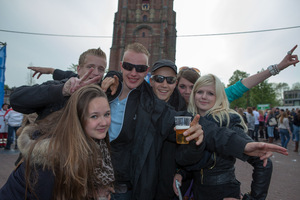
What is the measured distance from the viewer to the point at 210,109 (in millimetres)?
2166

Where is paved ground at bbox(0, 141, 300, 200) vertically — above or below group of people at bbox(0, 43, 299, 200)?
below

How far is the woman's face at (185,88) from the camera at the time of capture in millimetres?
2926

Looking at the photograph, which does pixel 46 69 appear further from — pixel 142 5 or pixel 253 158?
pixel 142 5

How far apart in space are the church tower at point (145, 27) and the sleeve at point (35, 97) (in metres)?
30.6

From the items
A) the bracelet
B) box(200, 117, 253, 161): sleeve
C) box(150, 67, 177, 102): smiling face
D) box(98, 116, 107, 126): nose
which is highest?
the bracelet

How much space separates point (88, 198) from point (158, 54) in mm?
31232

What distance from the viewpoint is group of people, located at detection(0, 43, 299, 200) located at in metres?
1.36

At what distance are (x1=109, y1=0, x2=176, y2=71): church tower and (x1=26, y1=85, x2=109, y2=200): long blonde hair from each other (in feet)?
101

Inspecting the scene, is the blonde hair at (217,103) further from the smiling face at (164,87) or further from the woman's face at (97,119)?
the woman's face at (97,119)

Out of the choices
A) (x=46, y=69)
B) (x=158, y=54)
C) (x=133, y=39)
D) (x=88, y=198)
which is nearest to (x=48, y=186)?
(x=88, y=198)

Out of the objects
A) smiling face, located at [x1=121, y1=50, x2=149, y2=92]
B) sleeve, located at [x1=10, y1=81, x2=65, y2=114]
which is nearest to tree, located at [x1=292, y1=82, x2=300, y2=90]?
smiling face, located at [x1=121, y1=50, x2=149, y2=92]

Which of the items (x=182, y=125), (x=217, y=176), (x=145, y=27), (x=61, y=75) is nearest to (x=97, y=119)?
(x=182, y=125)

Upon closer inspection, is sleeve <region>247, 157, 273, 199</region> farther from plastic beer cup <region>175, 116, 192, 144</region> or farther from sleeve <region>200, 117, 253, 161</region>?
plastic beer cup <region>175, 116, 192, 144</region>

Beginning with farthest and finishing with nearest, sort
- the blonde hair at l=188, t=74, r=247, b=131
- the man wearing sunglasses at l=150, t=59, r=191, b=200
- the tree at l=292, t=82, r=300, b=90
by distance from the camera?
the tree at l=292, t=82, r=300, b=90 < the man wearing sunglasses at l=150, t=59, r=191, b=200 < the blonde hair at l=188, t=74, r=247, b=131
